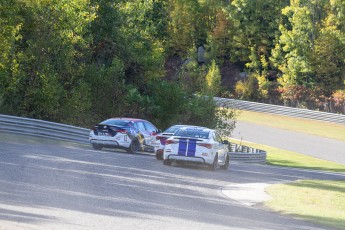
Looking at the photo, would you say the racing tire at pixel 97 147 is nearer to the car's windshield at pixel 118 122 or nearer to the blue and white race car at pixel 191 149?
the car's windshield at pixel 118 122

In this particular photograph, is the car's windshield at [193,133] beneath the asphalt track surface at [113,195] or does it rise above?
above

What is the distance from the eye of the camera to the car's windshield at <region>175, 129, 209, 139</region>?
2717cm

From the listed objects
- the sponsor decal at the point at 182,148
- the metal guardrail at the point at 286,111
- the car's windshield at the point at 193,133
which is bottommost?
the sponsor decal at the point at 182,148

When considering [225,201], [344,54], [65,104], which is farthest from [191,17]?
[225,201]

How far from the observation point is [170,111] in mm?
46125

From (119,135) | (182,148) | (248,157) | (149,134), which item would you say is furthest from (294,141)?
(182,148)

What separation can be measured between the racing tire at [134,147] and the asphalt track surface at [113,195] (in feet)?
12.7

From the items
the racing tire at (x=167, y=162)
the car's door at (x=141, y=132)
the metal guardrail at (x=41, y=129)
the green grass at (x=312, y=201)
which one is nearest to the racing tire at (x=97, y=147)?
the car's door at (x=141, y=132)

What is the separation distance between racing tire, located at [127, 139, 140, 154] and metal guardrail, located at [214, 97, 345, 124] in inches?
1293

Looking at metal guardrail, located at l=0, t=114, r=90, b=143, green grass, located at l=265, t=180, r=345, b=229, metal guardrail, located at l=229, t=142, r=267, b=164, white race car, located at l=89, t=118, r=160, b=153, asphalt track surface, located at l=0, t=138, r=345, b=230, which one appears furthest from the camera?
metal guardrail, located at l=229, t=142, r=267, b=164

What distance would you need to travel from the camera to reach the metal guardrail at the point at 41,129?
32656 millimetres

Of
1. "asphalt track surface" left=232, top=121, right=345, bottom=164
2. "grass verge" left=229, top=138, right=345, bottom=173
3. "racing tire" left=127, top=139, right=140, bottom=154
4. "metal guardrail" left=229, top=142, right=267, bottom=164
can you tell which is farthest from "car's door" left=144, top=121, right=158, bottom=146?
"asphalt track surface" left=232, top=121, right=345, bottom=164

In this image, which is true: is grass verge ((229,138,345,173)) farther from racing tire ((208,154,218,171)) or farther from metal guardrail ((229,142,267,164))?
racing tire ((208,154,218,171))

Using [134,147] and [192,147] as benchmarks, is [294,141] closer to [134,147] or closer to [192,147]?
[134,147]
